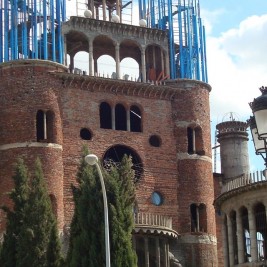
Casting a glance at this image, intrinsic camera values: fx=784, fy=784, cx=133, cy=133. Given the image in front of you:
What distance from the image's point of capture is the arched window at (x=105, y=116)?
50.9 m

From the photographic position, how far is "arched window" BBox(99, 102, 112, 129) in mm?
50853

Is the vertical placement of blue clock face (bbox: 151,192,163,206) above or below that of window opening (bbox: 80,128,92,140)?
below

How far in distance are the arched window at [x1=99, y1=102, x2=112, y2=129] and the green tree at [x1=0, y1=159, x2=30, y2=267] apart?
1068cm

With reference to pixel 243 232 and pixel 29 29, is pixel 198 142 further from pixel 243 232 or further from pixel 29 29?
pixel 243 232

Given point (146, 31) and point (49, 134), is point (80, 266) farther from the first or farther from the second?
point (146, 31)

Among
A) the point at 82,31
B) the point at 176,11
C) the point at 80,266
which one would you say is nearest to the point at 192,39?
the point at 176,11

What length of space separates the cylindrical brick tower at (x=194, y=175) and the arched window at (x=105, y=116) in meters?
4.41

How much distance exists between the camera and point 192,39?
177 ft

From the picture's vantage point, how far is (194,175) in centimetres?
5053

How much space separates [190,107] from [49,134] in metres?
10.1

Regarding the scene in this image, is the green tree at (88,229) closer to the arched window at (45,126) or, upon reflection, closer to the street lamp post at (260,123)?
the arched window at (45,126)

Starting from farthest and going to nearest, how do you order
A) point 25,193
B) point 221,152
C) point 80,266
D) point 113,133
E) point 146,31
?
point 221,152
point 146,31
point 113,133
point 25,193
point 80,266

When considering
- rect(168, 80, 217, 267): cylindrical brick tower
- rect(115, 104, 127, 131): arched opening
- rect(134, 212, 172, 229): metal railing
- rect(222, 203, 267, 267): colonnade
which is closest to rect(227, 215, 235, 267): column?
rect(222, 203, 267, 267): colonnade

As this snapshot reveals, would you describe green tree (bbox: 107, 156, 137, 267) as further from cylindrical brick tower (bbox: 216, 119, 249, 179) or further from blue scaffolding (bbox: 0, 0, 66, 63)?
cylindrical brick tower (bbox: 216, 119, 249, 179)
